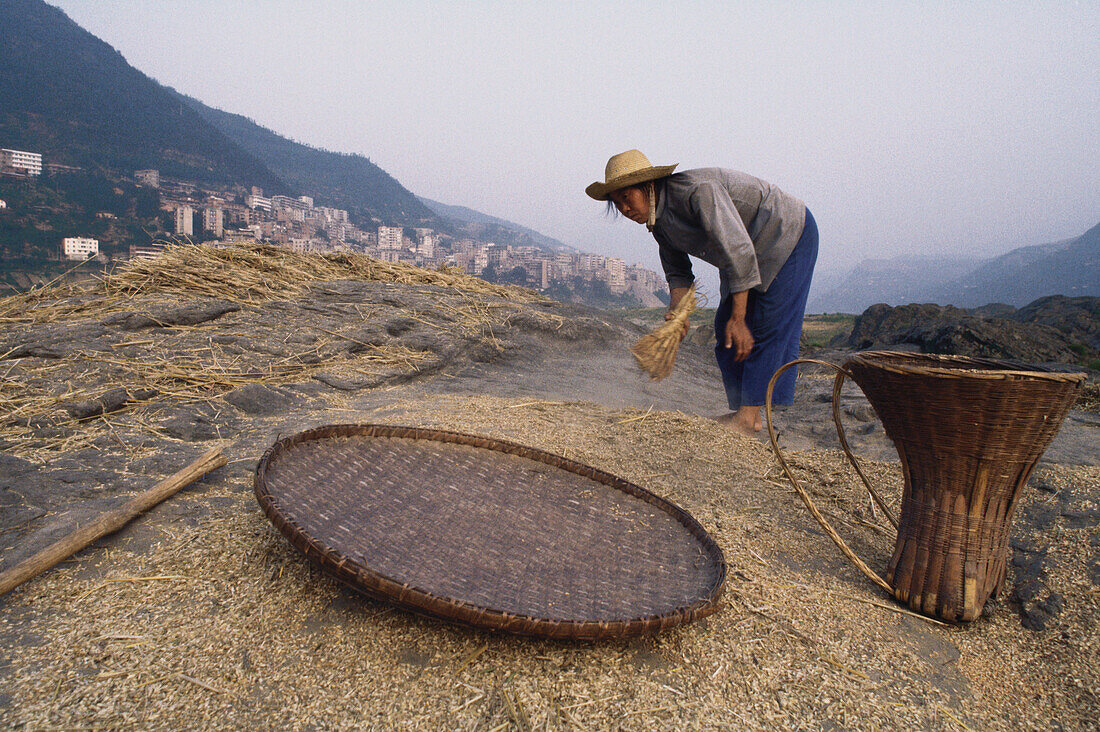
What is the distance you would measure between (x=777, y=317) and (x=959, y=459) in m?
1.68

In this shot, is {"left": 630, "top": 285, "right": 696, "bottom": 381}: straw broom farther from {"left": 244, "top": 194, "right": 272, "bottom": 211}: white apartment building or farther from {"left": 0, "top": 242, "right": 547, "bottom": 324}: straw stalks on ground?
{"left": 244, "top": 194, "right": 272, "bottom": 211}: white apartment building

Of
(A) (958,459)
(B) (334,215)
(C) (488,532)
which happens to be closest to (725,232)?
(A) (958,459)

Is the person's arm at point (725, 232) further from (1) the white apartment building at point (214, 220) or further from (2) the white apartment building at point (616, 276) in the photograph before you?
(1) the white apartment building at point (214, 220)

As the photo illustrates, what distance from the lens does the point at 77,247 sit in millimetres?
15508

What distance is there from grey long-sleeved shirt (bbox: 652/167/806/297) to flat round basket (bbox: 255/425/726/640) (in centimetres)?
134

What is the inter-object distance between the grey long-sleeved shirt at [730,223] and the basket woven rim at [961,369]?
3.39 feet

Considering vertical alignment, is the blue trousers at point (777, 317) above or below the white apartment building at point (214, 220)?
above

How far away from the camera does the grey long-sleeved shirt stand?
262cm

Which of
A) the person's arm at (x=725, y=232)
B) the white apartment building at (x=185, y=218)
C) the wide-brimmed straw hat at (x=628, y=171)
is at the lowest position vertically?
the white apartment building at (x=185, y=218)

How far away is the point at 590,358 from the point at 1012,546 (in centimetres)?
411

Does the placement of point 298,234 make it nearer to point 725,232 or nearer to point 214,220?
point 214,220

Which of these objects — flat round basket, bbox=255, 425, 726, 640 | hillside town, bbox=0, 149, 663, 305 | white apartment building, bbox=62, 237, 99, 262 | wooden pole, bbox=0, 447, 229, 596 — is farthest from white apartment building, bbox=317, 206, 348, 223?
flat round basket, bbox=255, 425, 726, 640

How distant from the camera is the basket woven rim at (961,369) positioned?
1246 millimetres

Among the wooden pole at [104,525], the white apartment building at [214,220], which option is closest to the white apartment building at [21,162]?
the white apartment building at [214,220]
